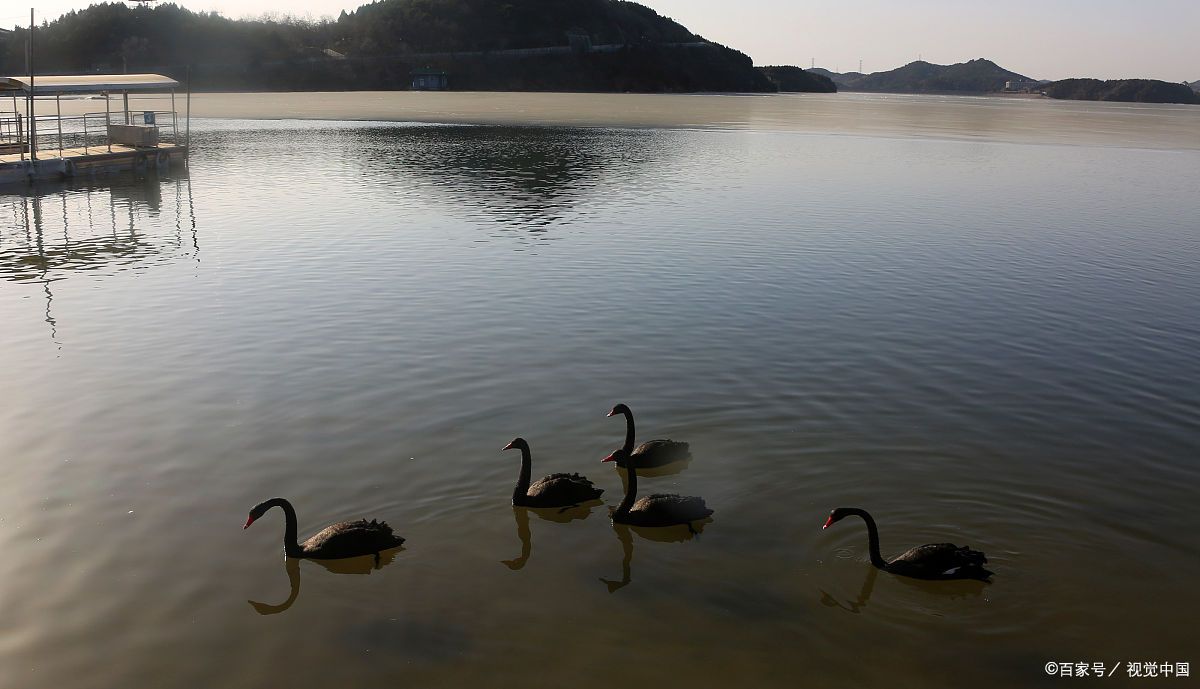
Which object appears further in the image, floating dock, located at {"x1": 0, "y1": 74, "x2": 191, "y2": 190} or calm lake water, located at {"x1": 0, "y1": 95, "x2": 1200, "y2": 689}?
floating dock, located at {"x1": 0, "y1": 74, "x2": 191, "y2": 190}

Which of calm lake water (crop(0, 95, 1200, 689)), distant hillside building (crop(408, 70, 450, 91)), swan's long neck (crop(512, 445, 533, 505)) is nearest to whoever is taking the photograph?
calm lake water (crop(0, 95, 1200, 689))

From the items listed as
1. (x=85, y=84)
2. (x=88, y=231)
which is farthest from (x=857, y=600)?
(x=85, y=84)

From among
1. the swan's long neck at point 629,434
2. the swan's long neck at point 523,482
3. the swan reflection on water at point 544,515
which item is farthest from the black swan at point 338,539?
the swan's long neck at point 629,434

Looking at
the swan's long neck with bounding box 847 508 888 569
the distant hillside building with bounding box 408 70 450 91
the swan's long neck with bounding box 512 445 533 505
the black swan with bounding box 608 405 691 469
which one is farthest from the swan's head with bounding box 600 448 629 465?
the distant hillside building with bounding box 408 70 450 91

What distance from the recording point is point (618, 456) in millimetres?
12750

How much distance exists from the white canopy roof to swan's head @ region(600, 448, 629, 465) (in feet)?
131

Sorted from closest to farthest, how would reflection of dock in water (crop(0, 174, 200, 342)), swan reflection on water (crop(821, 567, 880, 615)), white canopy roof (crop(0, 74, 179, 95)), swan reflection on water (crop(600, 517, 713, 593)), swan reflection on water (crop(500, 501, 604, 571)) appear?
swan reflection on water (crop(821, 567, 880, 615))
swan reflection on water (crop(600, 517, 713, 593))
swan reflection on water (crop(500, 501, 604, 571))
reflection of dock in water (crop(0, 174, 200, 342))
white canopy roof (crop(0, 74, 179, 95))

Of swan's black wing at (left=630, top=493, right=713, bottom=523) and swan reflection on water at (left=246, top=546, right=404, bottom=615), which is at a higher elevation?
swan's black wing at (left=630, top=493, right=713, bottom=523)

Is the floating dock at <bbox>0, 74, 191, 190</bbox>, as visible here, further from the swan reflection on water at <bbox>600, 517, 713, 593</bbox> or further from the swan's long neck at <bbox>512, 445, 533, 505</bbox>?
the swan reflection on water at <bbox>600, 517, 713, 593</bbox>

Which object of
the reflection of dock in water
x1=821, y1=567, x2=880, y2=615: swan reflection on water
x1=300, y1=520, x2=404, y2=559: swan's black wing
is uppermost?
the reflection of dock in water

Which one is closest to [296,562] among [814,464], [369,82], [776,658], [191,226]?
[776,658]

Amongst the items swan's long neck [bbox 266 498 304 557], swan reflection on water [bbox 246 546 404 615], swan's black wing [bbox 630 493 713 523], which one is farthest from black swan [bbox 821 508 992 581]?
swan's long neck [bbox 266 498 304 557]

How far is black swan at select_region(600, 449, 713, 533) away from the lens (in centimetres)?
1105

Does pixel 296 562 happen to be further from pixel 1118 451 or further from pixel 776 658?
pixel 1118 451
